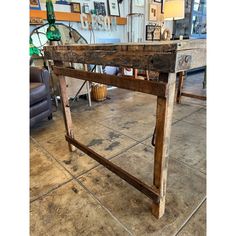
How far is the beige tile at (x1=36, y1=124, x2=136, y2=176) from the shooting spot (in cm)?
150

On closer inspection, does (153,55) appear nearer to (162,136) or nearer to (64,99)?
(162,136)

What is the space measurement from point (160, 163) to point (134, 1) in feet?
13.3

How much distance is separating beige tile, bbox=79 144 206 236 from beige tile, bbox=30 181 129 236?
0.21 feet

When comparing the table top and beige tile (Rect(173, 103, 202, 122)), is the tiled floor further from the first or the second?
the table top

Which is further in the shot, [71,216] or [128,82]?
[71,216]

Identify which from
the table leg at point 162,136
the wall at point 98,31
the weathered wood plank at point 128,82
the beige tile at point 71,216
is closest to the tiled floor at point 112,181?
the beige tile at point 71,216

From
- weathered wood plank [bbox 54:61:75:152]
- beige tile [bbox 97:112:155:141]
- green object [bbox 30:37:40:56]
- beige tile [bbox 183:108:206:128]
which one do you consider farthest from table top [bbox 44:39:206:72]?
green object [bbox 30:37:40:56]

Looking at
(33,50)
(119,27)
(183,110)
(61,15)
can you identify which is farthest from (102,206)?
(119,27)

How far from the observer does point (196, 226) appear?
0.96m

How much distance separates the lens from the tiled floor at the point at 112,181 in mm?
989

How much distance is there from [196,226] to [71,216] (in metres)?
0.70
